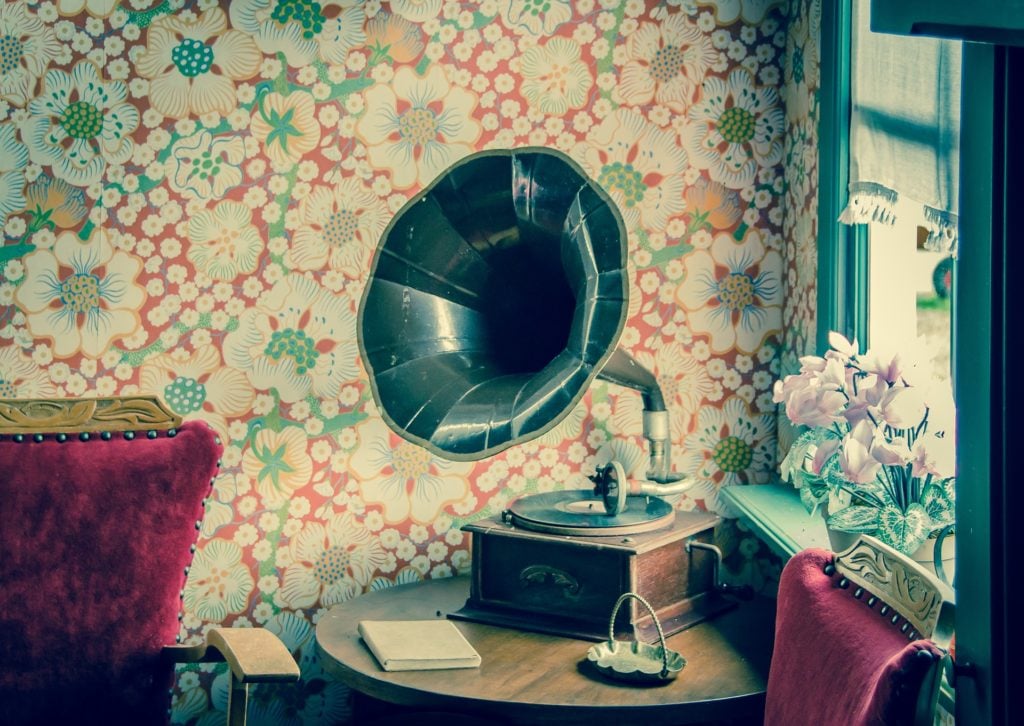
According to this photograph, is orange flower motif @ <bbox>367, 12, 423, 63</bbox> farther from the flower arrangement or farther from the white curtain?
the flower arrangement

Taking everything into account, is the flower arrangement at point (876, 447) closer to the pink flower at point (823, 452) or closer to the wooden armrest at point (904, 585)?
the pink flower at point (823, 452)

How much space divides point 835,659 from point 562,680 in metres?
0.48

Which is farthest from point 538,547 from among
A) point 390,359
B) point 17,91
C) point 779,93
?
point 17,91

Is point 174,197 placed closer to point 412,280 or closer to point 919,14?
point 412,280

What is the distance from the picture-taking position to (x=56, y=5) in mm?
1982

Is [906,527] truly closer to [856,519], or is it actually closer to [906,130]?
[856,519]

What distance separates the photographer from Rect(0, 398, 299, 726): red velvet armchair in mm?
1502

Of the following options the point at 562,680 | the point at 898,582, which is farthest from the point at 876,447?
the point at 562,680

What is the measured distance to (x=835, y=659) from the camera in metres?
0.96

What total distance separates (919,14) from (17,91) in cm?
204

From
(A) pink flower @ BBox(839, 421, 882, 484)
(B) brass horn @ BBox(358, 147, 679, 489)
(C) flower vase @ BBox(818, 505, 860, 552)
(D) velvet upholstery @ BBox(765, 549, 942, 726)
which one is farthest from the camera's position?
(B) brass horn @ BBox(358, 147, 679, 489)

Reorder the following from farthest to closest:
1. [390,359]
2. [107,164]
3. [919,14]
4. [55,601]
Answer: [107,164], [390,359], [55,601], [919,14]

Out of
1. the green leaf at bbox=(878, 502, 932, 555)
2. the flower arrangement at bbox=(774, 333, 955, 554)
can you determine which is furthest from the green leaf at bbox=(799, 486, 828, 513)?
the green leaf at bbox=(878, 502, 932, 555)

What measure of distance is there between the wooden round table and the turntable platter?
0.18 meters
